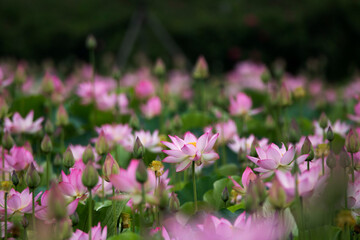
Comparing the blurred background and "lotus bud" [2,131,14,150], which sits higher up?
the blurred background

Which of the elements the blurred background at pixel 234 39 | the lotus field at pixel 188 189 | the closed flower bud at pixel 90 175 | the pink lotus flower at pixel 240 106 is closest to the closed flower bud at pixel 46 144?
the lotus field at pixel 188 189

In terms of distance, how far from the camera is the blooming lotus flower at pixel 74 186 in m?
0.82

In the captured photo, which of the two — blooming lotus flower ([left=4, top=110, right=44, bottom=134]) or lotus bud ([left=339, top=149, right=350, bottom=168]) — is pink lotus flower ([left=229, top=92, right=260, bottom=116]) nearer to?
blooming lotus flower ([left=4, top=110, right=44, bottom=134])

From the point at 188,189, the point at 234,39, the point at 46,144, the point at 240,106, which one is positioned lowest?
the point at 188,189

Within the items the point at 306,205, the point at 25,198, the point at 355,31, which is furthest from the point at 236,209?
the point at 355,31

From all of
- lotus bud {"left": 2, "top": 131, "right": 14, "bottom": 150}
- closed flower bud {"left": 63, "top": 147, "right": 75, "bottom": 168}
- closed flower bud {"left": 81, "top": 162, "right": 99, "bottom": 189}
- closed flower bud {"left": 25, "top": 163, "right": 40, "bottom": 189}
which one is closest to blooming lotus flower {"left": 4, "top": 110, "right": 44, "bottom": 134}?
lotus bud {"left": 2, "top": 131, "right": 14, "bottom": 150}

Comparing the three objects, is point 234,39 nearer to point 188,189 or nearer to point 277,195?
point 188,189

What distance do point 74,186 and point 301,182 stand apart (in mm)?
391

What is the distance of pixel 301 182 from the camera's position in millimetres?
656

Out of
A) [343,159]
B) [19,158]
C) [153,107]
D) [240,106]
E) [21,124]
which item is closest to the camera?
Answer: [343,159]

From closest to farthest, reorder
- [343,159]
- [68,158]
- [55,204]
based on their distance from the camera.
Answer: [55,204] < [343,159] < [68,158]

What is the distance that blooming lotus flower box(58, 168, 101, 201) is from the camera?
819mm

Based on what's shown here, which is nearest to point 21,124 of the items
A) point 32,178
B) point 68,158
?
point 68,158

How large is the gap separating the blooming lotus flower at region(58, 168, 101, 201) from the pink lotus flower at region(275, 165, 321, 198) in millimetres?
334
